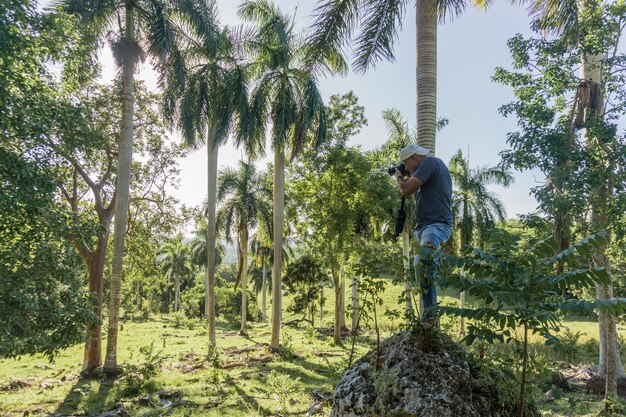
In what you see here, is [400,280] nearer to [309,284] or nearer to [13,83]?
[13,83]

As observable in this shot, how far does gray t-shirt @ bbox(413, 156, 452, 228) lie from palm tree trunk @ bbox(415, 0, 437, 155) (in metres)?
2.43

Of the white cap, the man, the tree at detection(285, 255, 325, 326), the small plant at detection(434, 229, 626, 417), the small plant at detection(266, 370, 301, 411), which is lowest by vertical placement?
the small plant at detection(266, 370, 301, 411)

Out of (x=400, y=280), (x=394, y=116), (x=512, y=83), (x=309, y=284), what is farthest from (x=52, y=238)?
(x=309, y=284)

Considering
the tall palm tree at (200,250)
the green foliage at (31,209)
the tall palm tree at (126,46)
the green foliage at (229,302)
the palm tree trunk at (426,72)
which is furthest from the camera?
the tall palm tree at (200,250)

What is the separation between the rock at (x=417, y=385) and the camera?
3.08m

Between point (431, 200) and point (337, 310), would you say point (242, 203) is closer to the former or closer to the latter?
point (337, 310)

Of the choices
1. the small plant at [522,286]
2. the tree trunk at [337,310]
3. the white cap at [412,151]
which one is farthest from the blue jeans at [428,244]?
the tree trunk at [337,310]

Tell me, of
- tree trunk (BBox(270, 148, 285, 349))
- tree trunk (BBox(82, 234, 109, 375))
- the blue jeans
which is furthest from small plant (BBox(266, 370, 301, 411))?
tree trunk (BBox(82, 234, 109, 375))

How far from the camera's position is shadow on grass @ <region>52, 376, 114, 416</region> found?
9370 millimetres

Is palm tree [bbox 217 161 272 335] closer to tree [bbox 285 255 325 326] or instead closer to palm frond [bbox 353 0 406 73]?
tree [bbox 285 255 325 326]

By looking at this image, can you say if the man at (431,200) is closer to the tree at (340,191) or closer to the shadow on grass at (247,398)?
the shadow on grass at (247,398)

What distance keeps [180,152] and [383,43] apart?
12016 mm

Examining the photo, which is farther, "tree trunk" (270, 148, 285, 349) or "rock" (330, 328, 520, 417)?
"tree trunk" (270, 148, 285, 349)

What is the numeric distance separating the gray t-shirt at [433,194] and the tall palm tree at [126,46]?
12.2 meters
